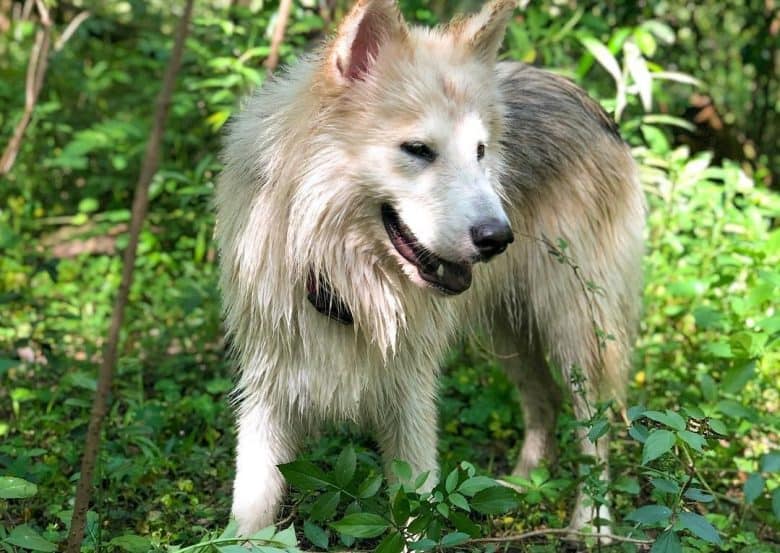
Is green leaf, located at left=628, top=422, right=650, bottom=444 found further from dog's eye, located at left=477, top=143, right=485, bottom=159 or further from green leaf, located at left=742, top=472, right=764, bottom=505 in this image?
dog's eye, located at left=477, top=143, right=485, bottom=159

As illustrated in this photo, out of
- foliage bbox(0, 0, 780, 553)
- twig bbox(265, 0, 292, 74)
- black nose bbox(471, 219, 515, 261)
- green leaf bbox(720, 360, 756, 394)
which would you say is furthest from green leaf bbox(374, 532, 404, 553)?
twig bbox(265, 0, 292, 74)

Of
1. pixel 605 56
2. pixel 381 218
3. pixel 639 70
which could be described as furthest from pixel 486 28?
pixel 639 70

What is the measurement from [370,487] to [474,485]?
0.93ft

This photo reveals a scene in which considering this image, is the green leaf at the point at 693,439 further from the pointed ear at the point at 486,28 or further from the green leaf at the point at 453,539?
the pointed ear at the point at 486,28

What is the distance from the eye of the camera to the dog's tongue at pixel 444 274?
2746mm

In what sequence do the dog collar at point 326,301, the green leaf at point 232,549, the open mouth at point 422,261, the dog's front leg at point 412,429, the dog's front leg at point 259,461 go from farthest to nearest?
the dog's front leg at point 412,429 → the dog's front leg at point 259,461 → the dog collar at point 326,301 → the open mouth at point 422,261 → the green leaf at point 232,549

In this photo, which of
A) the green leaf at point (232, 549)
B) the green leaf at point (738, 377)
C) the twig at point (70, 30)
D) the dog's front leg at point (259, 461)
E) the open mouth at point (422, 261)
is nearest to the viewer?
the green leaf at point (232, 549)

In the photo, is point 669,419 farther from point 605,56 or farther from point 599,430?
point 605,56

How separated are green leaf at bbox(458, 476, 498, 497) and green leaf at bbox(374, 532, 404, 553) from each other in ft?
0.68

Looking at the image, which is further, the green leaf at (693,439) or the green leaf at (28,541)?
the green leaf at (28,541)

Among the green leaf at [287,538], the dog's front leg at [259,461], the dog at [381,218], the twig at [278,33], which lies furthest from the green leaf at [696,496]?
the twig at [278,33]

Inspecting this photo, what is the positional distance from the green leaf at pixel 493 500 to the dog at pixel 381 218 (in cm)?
40

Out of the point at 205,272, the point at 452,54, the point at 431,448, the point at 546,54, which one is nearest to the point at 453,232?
the point at 452,54

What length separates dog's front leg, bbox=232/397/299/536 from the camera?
118 inches
